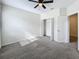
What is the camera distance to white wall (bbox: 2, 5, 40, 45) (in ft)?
18.6

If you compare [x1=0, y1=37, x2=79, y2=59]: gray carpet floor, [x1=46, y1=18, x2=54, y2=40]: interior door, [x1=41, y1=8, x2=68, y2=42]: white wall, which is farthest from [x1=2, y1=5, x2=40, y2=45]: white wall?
[x1=41, y1=8, x2=68, y2=42]: white wall

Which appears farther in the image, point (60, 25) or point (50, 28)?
point (50, 28)

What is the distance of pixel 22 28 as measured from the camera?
730 cm

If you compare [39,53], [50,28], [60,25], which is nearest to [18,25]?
[60,25]

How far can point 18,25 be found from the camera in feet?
22.5

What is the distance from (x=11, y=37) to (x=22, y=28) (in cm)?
145

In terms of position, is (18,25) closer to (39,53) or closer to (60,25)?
(60,25)

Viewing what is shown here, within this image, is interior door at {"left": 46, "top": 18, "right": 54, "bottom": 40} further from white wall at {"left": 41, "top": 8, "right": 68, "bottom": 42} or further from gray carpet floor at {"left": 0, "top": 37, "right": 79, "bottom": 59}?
gray carpet floor at {"left": 0, "top": 37, "right": 79, "bottom": 59}

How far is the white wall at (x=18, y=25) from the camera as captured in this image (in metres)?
5.67

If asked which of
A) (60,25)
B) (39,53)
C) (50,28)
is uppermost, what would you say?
(60,25)

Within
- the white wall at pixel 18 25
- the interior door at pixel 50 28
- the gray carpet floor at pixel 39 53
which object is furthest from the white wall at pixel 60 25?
the white wall at pixel 18 25

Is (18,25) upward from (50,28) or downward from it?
upward

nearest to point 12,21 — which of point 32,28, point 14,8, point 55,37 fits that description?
point 14,8

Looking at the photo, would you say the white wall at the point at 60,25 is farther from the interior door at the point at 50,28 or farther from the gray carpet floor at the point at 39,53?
the gray carpet floor at the point at 39,53
